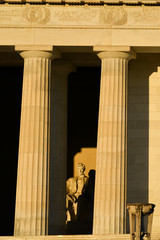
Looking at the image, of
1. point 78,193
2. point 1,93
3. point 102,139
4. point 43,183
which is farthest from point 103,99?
point 1,93

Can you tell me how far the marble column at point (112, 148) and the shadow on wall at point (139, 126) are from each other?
6975mm

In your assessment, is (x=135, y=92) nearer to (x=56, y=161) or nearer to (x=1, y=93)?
(x=56, y=161)

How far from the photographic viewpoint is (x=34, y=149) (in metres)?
84.6

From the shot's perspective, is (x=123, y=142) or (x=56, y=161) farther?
(x=56, y=161)

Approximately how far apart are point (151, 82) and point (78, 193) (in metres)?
15.5

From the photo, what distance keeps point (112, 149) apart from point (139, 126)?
28.9 ft

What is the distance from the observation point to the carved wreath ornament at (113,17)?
8538 cm

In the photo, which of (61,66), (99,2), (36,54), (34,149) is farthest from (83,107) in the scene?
(99,2)

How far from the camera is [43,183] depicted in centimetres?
8444

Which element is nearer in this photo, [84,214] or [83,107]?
[84,214]

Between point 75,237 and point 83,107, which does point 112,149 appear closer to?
point 75,237

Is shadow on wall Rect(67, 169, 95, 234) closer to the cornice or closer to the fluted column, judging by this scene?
the fluted column

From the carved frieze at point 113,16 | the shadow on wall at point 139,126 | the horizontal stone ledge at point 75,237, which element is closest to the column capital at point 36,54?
the carved frieze at point 113,16

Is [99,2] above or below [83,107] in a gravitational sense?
above
